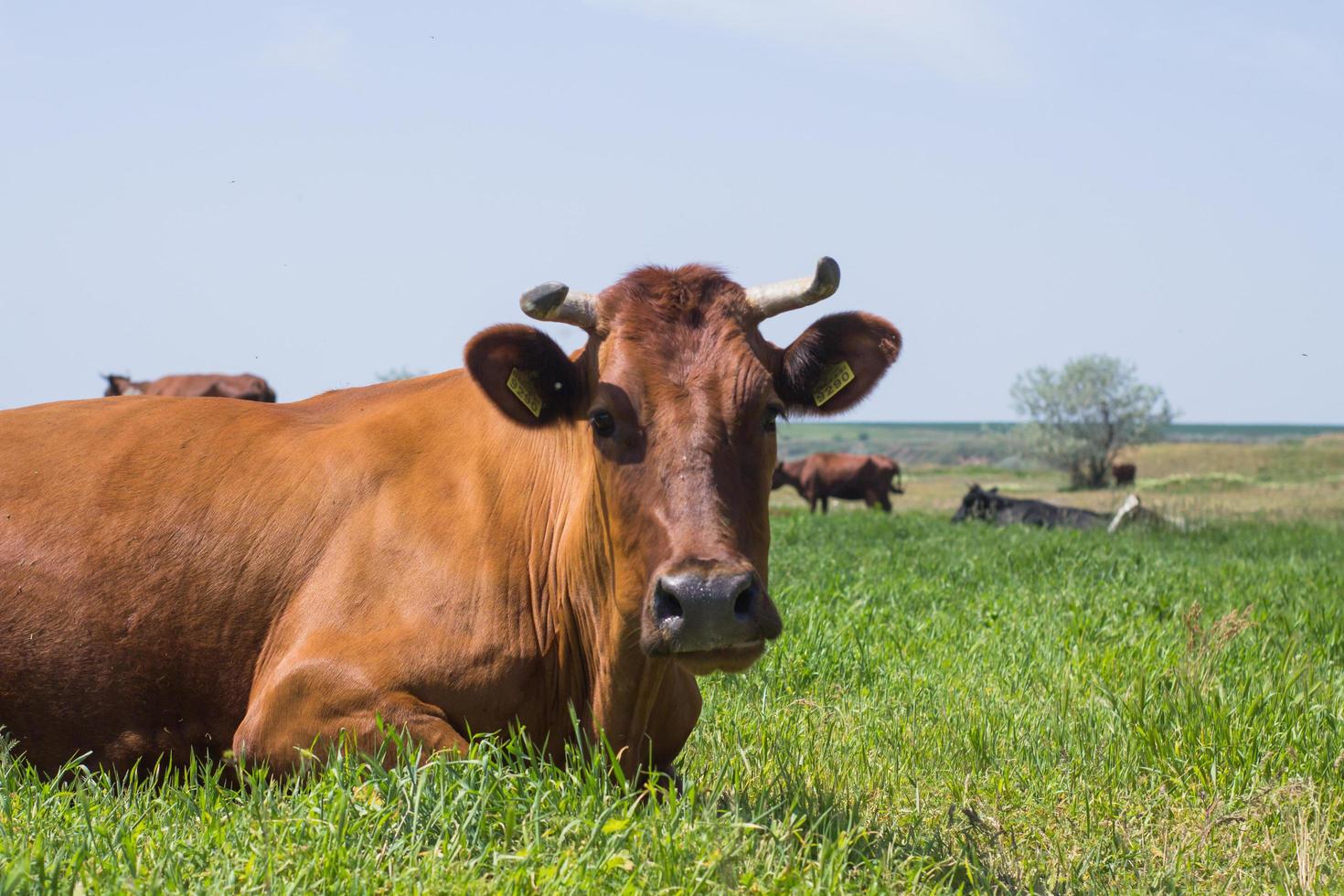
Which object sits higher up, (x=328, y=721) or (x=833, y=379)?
(x=833, y=379)

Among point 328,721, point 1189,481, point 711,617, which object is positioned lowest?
point 1189,481

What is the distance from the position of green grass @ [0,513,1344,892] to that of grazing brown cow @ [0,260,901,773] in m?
0.27

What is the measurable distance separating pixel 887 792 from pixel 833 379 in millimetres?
1660

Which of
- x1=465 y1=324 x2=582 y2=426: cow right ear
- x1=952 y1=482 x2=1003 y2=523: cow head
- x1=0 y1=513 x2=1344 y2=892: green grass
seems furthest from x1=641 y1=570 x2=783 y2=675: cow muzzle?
x1=952 y1=482 x2=1003 y2=523: cow head

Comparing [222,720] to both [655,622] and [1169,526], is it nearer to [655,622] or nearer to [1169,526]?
[655,622]

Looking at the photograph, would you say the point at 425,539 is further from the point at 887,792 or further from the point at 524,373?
the point at 887,792

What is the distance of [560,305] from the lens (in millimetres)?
4590

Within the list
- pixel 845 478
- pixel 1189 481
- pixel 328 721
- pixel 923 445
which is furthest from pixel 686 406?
pixel 923 445

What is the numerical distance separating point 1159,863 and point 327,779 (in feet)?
9.35

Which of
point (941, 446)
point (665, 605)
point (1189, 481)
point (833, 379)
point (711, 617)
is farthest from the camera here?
point (941, 446)

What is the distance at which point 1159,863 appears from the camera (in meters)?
4.34

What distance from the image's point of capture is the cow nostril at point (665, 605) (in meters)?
3.78

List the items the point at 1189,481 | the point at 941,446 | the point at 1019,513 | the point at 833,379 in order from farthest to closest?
the point at 941,446 → the point at 1189,481 → the point at 1019,513 → the point at 833,379

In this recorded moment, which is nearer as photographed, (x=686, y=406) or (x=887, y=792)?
(x=686, y=406)
